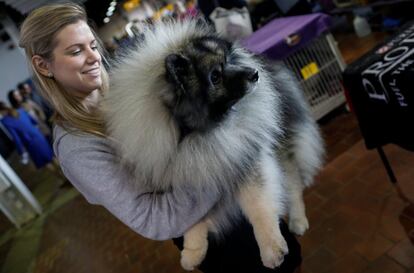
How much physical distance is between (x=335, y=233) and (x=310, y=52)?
5.71 feet

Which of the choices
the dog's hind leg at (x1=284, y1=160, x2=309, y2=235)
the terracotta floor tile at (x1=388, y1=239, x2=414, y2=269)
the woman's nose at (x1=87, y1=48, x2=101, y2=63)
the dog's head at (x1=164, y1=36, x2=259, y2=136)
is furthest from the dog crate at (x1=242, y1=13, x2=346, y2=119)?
the woman's nose at (x1=87, y1=48, x2=101, y2=63)

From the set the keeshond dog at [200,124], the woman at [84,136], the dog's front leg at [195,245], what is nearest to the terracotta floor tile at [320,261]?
the keeshond dog at [200,124]

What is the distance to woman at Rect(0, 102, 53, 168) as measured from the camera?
6.05m

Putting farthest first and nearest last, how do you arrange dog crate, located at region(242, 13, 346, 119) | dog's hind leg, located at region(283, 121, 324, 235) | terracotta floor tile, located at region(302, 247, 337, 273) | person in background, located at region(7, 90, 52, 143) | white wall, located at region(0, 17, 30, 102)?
white wall, located at region(0, 17, 30, 102) < person in background, located at region(7, 90, 52, 143) < dog crate, located at region(242, 13, 346, 119) < terracotta floor tile, located at region(302, 247, 337, 273) < dog's hind leg, located at region(283, 121, 324, 235)

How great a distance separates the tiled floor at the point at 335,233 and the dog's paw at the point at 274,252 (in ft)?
3.49

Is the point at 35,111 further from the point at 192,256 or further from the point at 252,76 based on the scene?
the point at 252,76

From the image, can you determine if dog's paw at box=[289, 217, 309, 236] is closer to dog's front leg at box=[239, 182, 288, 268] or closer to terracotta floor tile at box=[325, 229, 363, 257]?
dog's front leg at box=[239, 182, 288, 268]

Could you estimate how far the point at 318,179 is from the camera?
9.70 ft

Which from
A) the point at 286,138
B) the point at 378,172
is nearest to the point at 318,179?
the point at 378,172

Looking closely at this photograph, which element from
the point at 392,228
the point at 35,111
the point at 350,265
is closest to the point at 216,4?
the point at 392,228

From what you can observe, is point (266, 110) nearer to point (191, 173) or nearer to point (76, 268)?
point (191, 173)

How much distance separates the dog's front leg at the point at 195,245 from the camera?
1.28 m

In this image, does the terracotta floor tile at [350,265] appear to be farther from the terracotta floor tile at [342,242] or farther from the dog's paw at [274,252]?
the dog's paw at [274,252]

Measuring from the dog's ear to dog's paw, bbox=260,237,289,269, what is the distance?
649 mm
